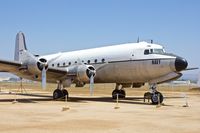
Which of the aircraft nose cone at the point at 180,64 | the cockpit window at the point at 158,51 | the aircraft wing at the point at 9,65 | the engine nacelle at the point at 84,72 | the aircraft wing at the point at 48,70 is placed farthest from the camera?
the engine nacelle at the point at 84,72

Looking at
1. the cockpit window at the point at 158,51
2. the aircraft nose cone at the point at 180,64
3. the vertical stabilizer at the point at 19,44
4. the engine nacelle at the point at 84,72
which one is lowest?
the engine nacelle at the point at 84,72

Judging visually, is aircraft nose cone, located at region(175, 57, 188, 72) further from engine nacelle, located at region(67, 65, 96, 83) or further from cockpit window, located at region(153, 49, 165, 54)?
engine nacelle, located at region(67, 65, 96, 83)

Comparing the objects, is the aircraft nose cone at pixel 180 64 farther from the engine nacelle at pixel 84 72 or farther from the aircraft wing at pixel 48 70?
the aircraft wing at pixel 48 70

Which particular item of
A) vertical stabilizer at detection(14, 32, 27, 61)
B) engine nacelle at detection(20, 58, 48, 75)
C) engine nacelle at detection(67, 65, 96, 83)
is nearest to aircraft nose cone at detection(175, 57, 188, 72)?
engine nacelle at detection(67, 65, 96, 83)

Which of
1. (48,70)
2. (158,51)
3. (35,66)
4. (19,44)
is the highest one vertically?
(19,44)

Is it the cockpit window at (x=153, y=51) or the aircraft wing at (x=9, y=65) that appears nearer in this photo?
the cockpit window at (x=153, y=51)

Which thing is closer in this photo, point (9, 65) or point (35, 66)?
point (35, 66)

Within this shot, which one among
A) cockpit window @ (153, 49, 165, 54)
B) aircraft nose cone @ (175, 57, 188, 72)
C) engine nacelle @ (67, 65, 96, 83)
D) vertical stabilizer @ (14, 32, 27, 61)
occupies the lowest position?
engine nacelle @ (67, 65, 96, 83)

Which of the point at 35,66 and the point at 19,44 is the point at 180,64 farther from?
the point at 19,44

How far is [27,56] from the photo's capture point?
75.4 ft

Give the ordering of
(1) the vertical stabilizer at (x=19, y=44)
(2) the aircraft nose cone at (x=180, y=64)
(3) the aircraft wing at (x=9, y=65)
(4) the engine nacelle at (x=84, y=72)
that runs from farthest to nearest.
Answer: (1) the vertical stabilizer at (x=19, y=44), (4) the engine nacelle at (x=84, y=72), (3) the aircraft wing at (x=9, y=65), (2) the aircraft nose cone at (x=180, y=64)

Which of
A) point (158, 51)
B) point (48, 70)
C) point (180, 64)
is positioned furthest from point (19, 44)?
point (180, 64)

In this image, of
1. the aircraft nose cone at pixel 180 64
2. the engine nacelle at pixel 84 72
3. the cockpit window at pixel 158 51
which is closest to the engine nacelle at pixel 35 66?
the engine nacelle at pixel 84 72

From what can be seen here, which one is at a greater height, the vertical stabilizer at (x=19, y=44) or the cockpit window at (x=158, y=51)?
the vertical stabilizer at (x=19, y=44)
